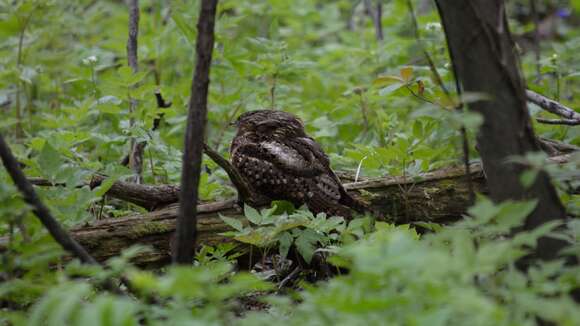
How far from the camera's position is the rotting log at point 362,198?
139 inches

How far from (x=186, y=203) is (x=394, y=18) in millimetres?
6115

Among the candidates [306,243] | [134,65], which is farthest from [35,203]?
[134,65]

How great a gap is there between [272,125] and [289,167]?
1.66ft

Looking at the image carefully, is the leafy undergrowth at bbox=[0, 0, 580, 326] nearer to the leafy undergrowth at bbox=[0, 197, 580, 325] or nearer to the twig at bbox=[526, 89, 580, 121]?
the leafy undergrowth at bbox=[0, 197, 580, 325]

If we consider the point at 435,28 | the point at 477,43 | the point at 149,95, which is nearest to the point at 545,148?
the point at 477,43

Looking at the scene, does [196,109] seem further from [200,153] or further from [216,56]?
[216,56]

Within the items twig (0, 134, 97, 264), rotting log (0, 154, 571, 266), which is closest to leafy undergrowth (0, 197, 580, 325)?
twig (0, 134, 97, 264)

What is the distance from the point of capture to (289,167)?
4.14m

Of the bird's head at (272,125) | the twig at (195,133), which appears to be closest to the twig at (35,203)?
the twig at (195,133)

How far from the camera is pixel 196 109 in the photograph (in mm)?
2609

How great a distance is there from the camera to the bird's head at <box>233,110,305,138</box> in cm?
452

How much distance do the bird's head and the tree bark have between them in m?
1.93

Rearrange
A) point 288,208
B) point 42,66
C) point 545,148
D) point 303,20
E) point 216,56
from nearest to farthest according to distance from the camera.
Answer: point 545,148
point 288,208
point 216,56
point 42,66
point 303,20

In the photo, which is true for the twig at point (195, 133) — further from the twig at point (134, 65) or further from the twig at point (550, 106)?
the twig at point (134, 65)
